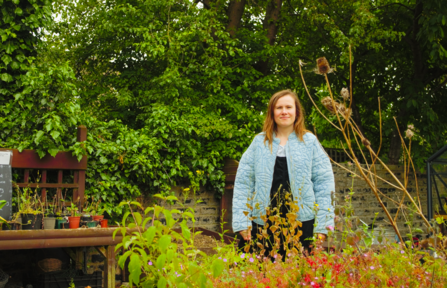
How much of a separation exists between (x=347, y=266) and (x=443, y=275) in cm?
40

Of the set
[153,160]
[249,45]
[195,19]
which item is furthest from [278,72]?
[153,160]

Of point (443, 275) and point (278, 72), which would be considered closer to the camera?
point (443, 275)

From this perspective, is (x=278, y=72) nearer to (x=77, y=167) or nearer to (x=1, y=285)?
(x=77, y=167)

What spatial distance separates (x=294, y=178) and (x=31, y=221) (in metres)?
2.51

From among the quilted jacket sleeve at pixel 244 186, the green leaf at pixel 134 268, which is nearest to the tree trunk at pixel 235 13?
the quilted jacket sleeve at pixel 244 186

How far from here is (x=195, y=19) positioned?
6.58 m

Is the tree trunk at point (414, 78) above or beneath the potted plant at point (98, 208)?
above

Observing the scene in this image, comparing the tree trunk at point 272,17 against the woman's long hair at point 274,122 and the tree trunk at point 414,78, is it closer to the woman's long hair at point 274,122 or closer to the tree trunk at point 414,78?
the tree trunk at point 414,78

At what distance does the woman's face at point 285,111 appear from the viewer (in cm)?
278

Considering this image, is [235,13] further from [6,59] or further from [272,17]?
[6,59]

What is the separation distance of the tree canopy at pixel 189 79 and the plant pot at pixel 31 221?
0.92 metres

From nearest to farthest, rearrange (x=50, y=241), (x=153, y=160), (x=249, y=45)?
1. (x=50, y=241)
2. (x=153, y=160)
3. (x=249, y=45)

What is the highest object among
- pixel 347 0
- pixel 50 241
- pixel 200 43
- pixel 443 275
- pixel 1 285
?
pixel 347 0

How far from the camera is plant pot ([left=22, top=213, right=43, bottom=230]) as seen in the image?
3.84 m
